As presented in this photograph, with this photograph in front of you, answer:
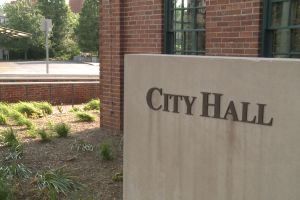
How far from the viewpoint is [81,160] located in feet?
22.5

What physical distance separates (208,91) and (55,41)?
49.1 metres

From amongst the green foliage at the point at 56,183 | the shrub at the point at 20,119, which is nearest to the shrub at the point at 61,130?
the shrub at the point at 20,119

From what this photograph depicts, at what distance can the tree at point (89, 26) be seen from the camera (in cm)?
4709

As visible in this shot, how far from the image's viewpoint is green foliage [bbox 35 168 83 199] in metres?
5.47

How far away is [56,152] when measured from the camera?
286 inches

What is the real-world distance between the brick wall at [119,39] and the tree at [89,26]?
38835 mm

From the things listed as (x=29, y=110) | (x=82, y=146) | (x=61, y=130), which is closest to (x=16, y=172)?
(x=82, y=146)

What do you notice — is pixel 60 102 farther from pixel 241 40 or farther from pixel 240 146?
pixel 240 146

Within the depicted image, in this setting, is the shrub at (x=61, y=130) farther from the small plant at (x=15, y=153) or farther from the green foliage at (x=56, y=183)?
the green foliage at (x=56, y=183)

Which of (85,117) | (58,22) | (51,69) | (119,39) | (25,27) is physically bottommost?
(51,69)

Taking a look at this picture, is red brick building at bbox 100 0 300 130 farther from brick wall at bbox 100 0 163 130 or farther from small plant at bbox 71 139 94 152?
small plant at bbox 71 139 94 152

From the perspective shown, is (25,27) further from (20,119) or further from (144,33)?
(144,33)

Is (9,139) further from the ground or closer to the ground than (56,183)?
further from the ground

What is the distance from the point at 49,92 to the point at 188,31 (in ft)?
25.8
